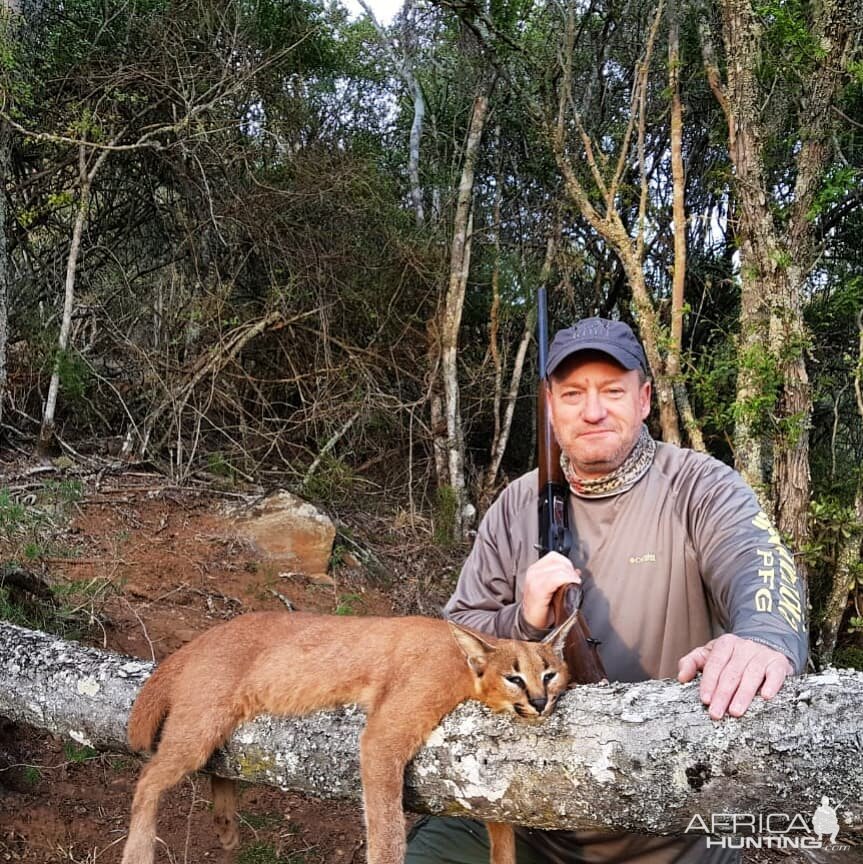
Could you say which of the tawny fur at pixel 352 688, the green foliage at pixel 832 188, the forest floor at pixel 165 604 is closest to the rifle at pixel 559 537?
the tawny fur at pixel 352 688

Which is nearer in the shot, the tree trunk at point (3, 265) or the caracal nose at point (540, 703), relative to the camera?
the caracal nose at point (540, 703)

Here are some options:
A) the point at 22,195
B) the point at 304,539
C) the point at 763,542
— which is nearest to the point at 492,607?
the point at 763,542

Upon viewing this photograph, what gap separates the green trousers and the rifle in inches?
39.4

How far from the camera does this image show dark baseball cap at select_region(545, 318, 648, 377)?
11.0 ft

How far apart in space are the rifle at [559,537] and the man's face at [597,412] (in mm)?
134

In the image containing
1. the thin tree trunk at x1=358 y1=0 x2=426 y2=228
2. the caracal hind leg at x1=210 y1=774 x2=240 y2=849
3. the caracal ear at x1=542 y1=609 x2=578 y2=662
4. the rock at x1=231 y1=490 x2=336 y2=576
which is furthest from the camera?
the thin tree trunk at x1=358 y1=0 x2=426 y2=228

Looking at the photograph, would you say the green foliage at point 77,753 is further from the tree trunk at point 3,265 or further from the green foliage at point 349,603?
the tree trunk at point 3,265

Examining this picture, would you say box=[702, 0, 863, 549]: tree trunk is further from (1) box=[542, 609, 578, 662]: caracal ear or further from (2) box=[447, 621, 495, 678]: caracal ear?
(2) box=[447, 621, 495, 678]: caracal ear

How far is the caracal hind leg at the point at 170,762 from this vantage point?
302 cm

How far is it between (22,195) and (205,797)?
31.1ft

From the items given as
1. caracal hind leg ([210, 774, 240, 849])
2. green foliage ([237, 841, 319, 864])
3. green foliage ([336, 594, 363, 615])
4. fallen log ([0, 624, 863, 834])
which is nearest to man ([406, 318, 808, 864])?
fallen log ([0, 624, 863, 834])

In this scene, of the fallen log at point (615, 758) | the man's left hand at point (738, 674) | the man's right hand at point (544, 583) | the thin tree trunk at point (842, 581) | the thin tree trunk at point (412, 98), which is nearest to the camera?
the fallen log at point (615, 758)

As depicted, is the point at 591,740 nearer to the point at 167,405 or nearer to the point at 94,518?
the point at 94,518

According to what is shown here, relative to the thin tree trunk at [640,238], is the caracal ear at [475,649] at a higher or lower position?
lower
